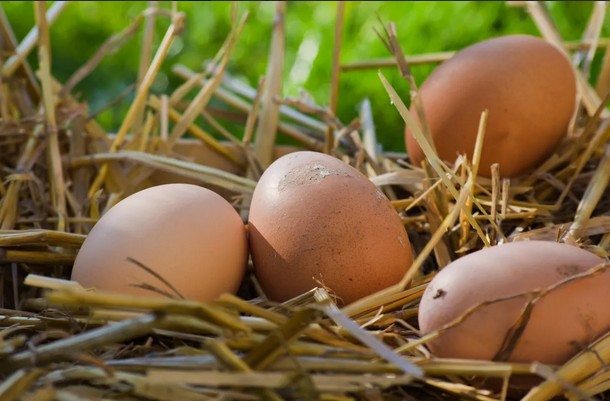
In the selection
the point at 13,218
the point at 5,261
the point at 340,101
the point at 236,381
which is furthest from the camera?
the point at 340,101

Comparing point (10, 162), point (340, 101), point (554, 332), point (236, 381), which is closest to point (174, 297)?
point (236, 381)

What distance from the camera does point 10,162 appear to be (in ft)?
4.03

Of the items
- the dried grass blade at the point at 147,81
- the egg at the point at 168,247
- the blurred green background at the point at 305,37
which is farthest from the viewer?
the blurred green background at the point at 305,37

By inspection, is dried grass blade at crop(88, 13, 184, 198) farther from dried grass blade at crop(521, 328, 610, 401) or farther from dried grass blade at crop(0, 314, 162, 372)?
dried grass blade at crop(521, 328, 610, 401)

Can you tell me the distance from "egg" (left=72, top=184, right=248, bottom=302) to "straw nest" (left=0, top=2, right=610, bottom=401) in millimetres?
49

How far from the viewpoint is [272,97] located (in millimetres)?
1421

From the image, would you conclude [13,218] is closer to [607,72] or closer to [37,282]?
[37,282]

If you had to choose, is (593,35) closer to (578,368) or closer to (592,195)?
(592,195)

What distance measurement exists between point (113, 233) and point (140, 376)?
0.85ft

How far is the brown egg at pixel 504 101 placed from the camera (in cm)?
106

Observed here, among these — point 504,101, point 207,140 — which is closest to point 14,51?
point 207,140

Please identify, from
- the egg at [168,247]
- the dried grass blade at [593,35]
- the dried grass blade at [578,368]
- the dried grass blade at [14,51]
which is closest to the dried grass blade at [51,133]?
the dried grass blade at [14,51]

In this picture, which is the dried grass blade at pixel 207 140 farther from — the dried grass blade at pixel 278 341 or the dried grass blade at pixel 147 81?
the dried grass blade at pixel 278 341

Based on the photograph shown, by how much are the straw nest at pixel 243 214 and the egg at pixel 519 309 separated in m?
0.02
